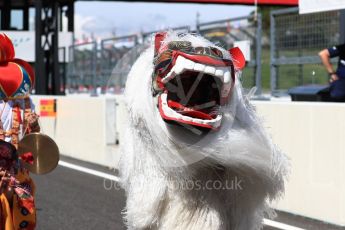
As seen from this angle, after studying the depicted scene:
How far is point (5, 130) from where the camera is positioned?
5387mm

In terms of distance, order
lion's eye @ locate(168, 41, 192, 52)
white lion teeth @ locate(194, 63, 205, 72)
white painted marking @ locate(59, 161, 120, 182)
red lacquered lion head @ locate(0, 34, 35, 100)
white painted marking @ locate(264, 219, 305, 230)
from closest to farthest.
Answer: white lion teeth @ locate(194, 63, 205, 72), lion's eye @ locate(168, 41, 192, 52), red lacquered lion head @ locate(0, 34, 35, 100), white painted marking @ locate(264, 219, 305, 230), white painted marking @ locate(59, 161, 120, 182)

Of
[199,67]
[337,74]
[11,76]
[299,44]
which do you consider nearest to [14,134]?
Result: [11,76]

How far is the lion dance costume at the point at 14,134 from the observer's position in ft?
16.5

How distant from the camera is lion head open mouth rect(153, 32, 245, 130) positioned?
3838mm

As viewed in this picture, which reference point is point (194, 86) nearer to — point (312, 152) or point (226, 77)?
point (226, 77)

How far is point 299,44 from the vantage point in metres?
11.8

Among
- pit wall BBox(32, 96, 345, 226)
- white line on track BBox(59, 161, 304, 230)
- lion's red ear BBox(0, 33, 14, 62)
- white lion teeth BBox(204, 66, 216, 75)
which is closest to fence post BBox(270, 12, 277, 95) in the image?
white line on track BBox(59, 161, 304, 230)

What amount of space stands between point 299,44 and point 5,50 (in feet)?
24.1

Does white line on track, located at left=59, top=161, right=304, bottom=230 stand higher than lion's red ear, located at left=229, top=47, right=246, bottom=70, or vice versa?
lion's red ear, located at left=229, top=47, right=246, bottom=70

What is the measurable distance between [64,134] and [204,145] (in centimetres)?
1019

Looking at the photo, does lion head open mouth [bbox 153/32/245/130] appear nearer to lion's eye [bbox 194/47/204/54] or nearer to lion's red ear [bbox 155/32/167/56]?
lion's eye [bbox 194/47/204/54]

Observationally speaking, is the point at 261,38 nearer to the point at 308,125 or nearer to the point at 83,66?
the point at 308,125

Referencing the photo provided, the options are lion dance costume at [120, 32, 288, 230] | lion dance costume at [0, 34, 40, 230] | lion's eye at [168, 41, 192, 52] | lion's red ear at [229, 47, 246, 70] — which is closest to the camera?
lion dance costume at [120, 32, 288, 230]

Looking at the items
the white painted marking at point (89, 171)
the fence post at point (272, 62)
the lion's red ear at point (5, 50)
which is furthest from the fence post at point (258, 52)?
the lion's red ear at point (5, 50)
